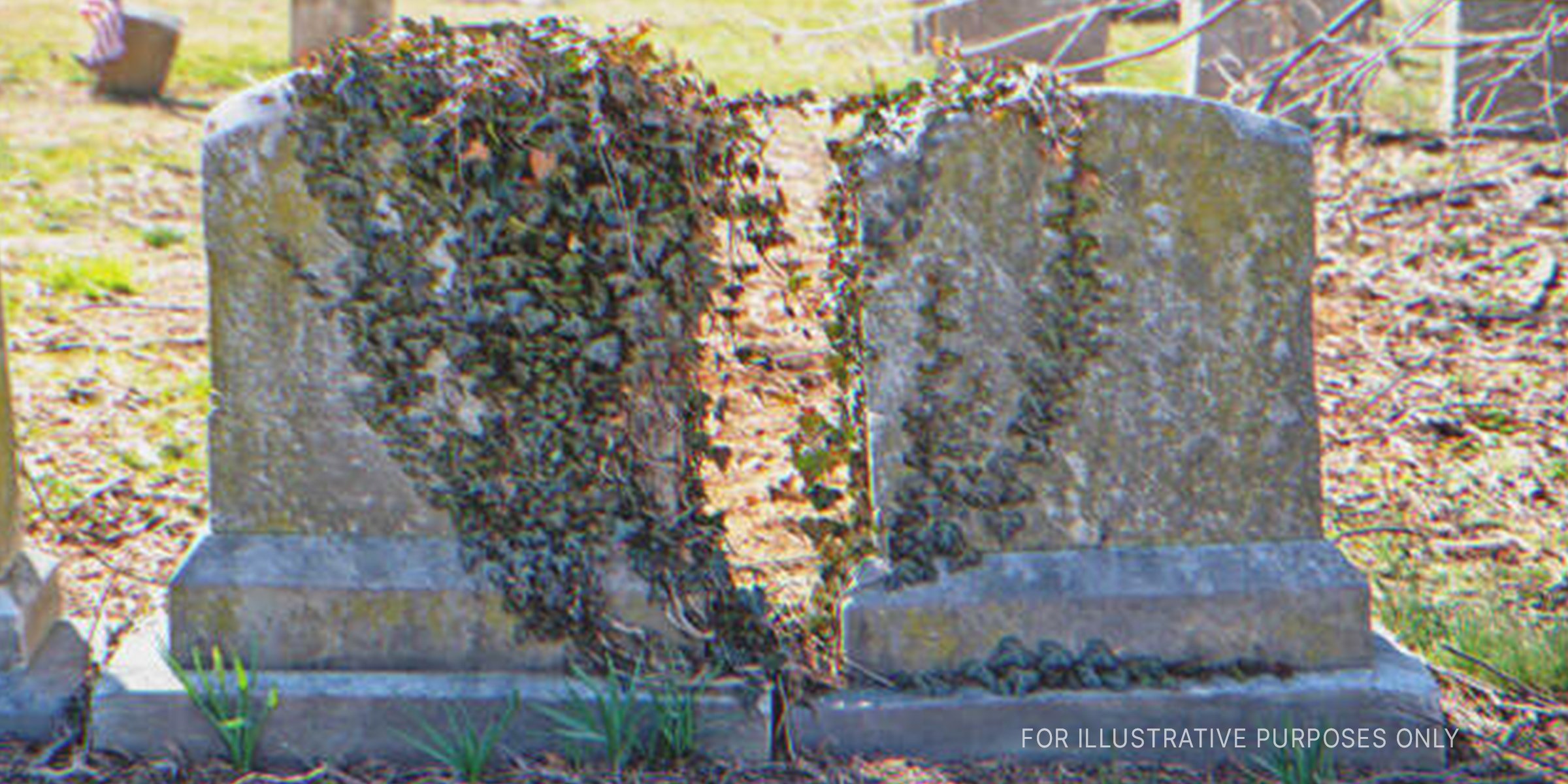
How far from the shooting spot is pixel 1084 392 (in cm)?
303

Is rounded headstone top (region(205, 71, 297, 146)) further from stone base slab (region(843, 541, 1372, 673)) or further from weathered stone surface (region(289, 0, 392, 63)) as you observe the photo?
weathered stone surface (region(289, 0, 392, 63))

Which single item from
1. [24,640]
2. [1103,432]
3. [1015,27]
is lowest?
[24,640]

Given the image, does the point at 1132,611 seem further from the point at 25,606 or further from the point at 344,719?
the point at 25,606

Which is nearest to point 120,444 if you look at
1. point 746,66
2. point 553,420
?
point 553,420

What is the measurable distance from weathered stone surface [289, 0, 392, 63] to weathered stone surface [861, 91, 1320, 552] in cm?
725

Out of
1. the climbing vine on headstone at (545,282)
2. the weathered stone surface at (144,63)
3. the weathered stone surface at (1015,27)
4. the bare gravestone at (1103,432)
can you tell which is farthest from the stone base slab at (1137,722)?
the weathered stone surface at (144,63)

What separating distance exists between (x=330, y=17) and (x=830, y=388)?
5869 mm

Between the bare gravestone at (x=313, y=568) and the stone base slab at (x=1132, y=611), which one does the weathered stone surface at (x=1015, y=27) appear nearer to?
the stone base slab at (x=1132, y=611)

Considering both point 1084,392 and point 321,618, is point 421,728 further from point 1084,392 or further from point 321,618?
point 1084,392

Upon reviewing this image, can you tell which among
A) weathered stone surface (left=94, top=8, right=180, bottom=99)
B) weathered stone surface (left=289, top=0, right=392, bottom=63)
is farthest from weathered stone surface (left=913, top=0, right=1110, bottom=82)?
weathered stone surface (left=94, top=8, right=180, bottom=99)

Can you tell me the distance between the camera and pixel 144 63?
899 centimetres

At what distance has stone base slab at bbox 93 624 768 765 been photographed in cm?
297

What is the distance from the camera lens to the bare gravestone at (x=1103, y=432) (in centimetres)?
295

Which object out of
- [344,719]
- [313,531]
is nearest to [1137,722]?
[344,719]
